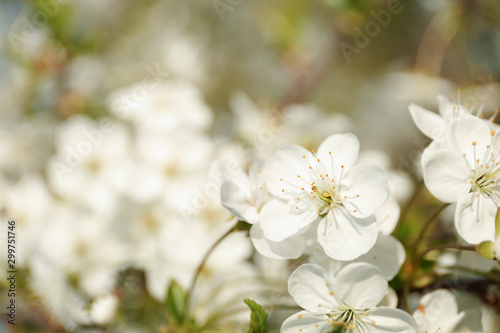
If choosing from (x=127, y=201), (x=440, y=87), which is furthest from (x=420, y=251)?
(x=440, y=87)

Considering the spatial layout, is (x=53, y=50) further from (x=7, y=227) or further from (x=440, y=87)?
(x=440, y=87)

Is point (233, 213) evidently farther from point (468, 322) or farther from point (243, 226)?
point (468, 322)

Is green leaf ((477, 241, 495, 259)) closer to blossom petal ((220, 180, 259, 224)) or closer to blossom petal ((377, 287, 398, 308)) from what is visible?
blossom petal ((377, 287, 398, 308))

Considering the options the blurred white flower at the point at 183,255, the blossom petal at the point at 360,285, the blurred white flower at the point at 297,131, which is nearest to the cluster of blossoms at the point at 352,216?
the blossom petal at the point at 360,285

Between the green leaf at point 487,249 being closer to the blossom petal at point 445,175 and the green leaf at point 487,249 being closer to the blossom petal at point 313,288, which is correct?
the blossom petal at point 445,175

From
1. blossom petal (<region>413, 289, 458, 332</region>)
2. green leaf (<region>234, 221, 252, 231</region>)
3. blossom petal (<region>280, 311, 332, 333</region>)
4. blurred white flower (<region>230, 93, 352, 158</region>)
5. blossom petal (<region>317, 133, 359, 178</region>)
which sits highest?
blurred white flower (<region>230, 93, 352, 158</region>)

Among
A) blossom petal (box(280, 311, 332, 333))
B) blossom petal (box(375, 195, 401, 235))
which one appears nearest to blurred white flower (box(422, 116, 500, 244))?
blossom petal (box(375, 195, 401, 235))
